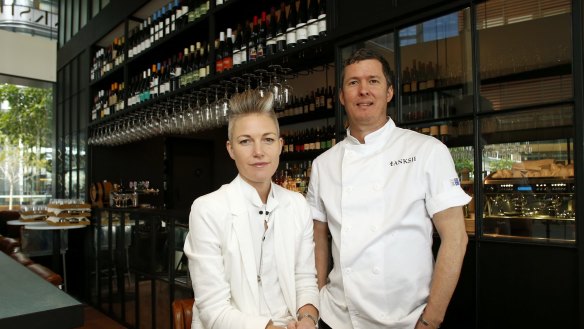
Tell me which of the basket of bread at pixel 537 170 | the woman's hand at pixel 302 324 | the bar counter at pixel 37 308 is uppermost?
the basket of bread at pixel 537 170

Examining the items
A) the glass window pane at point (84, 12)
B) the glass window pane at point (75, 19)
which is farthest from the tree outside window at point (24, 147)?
the glass window pane at point (84, 12)

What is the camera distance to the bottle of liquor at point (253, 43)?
271cm

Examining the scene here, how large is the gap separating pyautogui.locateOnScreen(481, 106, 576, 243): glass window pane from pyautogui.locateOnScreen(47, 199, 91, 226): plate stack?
3.92 m

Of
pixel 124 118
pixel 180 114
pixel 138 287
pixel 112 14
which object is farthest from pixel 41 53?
pixel 138 287

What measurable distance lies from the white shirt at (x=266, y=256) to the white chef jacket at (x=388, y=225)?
0.73 feet

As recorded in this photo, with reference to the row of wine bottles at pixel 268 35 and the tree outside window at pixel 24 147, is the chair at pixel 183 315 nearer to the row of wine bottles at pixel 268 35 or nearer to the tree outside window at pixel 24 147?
the row of wine bottles at pixel 268 35

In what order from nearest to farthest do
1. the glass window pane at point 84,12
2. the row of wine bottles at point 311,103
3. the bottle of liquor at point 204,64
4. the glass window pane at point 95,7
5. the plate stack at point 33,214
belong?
the bottle of liquor at point 204,64 < the row of wine bottles at point 311,103 < the plate stack at point 33,214 < the glass window pane at point 95,7 < the glass window pane at point 84,12

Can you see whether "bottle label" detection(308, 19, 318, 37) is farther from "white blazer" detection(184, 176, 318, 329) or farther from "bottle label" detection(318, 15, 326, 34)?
"white blazer" detection(184, 176, 318, 329)

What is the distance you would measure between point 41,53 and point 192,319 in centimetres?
645

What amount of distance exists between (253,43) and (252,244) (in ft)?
5.99

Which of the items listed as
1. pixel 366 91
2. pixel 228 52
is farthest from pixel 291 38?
pixel 366 91

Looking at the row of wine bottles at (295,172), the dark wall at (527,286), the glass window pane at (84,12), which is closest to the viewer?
the dark wall at (527,286)

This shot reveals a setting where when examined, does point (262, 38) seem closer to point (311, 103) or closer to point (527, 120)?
point (311, 103)

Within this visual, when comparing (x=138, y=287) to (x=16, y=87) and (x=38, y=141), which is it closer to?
(x=38, y=141)
